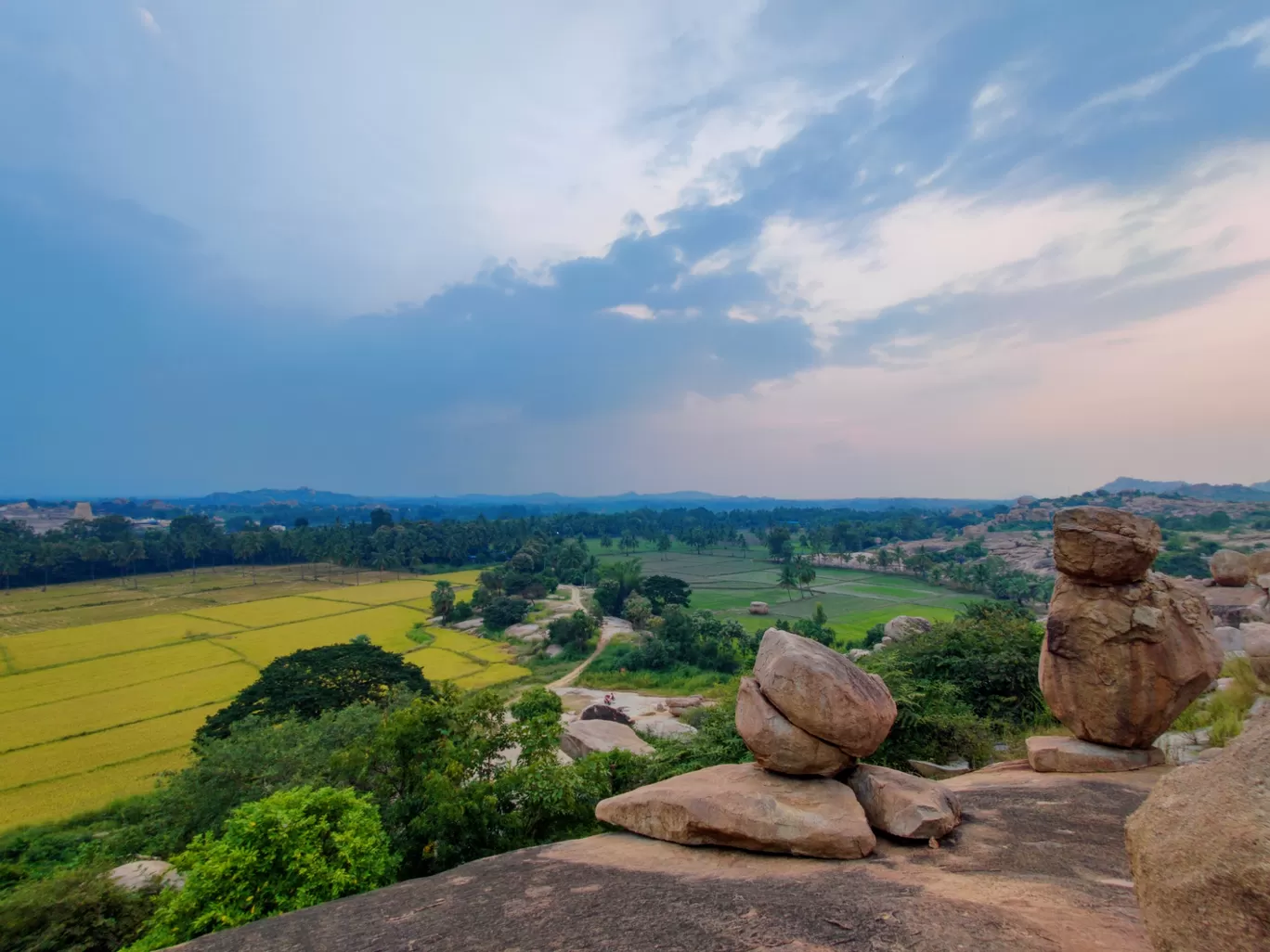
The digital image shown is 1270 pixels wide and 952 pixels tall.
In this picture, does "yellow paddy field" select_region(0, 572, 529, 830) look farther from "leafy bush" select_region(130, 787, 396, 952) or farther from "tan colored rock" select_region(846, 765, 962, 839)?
"tan colored rock" select_region(846, 765, 962, 839)

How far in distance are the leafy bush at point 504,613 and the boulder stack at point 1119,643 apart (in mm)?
52101

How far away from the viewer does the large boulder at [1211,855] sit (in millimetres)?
3939

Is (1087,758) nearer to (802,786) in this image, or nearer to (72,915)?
(802,786)

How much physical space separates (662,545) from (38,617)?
314 ft

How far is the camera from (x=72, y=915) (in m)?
10.9

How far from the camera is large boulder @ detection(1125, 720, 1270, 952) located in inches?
155

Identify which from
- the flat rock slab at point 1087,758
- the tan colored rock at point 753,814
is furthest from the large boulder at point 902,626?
the tan colored rock at point 753,814

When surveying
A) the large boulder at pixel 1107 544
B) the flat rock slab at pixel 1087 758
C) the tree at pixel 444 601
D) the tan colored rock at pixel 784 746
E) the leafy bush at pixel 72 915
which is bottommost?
the tree at pixel 444 601

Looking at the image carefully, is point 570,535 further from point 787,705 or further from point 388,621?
point 787,705

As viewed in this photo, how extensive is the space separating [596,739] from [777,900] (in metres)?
18.9

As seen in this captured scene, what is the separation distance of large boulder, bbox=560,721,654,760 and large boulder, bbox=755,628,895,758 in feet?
50.5

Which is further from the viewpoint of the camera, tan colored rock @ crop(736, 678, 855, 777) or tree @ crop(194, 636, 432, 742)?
tree @ crop(194, 636, 432, 742)

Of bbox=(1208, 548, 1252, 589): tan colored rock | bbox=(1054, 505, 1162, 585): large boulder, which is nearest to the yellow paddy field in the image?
bbox=(1054, 505, 1162, 585): large boulder

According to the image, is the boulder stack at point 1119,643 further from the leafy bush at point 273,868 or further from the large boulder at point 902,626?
the large boulder at point 902,626
